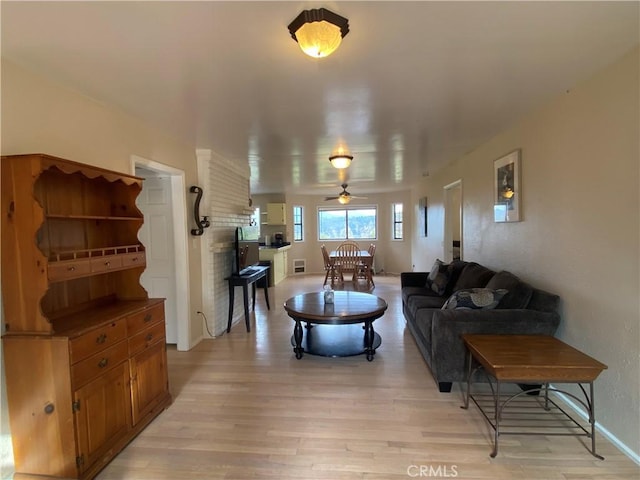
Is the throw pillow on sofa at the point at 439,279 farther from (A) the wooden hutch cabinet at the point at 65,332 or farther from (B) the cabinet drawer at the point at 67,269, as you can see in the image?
(B) the cabinet drawer at the point at 67,269

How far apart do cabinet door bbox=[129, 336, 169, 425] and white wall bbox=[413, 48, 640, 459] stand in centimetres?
312

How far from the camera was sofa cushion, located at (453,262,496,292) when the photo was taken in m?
3.49

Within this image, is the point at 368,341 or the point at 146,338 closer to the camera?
the point at 146,338

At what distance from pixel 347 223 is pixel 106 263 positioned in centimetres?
815

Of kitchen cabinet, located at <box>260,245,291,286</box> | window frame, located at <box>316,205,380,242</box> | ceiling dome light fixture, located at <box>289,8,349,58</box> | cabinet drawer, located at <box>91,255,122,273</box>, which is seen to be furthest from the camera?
window frame, located at <box>316,205,380,242</box>

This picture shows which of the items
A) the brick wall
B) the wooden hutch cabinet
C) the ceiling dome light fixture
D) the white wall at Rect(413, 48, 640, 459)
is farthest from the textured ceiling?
the brick wall

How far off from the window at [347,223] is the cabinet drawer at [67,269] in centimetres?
812

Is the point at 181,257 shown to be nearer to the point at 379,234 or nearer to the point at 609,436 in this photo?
the point at 609,436

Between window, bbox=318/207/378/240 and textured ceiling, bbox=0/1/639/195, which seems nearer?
textured ceiling, bbox=0/1/639/195

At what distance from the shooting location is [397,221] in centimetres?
948

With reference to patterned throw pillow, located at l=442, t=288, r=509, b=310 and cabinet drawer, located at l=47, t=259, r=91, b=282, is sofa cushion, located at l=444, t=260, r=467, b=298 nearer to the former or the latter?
patterned throw pillow, located at l=442, t=288, r=509, b=310

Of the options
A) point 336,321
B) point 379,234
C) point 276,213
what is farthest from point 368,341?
point 379,234

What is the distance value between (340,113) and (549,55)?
57.5 inches

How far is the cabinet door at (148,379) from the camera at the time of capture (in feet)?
7.12
